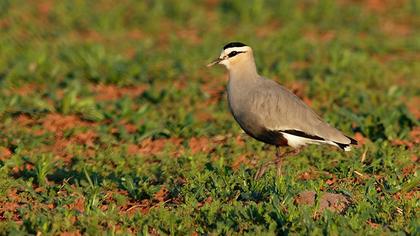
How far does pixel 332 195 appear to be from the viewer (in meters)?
7.35

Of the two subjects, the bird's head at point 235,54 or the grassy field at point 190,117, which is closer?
the grassy field at point 190,117

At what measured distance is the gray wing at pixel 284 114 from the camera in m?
8.19

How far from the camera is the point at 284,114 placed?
827cm

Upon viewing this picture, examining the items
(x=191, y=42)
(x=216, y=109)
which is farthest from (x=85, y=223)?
(x=191, y=42)

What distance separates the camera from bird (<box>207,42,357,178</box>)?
8180 mm

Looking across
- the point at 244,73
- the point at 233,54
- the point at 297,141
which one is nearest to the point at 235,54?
the point at 233,54

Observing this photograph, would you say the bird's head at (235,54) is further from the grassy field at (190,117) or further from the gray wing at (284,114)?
the grassy field at (190,117)

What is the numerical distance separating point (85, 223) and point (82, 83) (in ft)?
16.3

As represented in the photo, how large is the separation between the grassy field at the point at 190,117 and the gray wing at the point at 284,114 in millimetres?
442

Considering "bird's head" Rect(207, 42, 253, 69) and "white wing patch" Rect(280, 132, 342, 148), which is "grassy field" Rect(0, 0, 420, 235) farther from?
"bird's head" Rect(207, 42, 253, 69)

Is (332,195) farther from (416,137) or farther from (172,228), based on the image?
(416,137)

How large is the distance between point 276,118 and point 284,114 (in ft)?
0.32

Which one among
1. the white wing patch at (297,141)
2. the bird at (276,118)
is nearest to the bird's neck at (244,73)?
the bird at (276,118)

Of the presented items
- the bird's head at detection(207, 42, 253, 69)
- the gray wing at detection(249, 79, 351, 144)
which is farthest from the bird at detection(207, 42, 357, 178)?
the bird's head at detection(207, 42, 253, 69)
